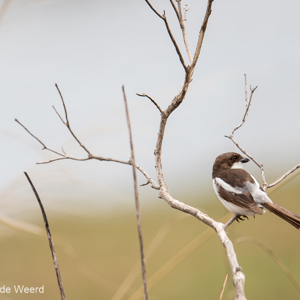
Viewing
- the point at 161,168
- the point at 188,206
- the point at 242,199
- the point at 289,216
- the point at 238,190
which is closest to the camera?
the point at 188,206

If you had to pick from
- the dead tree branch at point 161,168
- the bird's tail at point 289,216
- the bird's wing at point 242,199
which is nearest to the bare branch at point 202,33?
the dead tree branch at point 161,168

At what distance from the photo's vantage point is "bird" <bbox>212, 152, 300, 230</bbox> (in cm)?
255

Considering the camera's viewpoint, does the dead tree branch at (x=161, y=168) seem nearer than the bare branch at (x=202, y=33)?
Yes

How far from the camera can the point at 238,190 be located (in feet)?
9.00

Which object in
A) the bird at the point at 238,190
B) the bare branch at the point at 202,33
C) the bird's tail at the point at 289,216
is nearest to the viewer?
the bare branch at the point at 202,33

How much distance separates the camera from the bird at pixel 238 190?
2.55 metres

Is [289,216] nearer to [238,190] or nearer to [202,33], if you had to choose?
[238,190]

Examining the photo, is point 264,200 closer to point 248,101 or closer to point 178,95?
point 248,101

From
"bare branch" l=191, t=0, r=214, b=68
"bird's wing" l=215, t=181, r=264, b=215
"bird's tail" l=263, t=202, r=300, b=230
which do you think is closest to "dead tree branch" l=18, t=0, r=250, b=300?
"bare branch" l=191, t=0, r=214, b=68

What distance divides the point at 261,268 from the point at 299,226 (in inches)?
189

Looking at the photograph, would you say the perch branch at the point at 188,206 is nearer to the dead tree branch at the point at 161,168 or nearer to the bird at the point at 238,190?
the dead tree branch at the point at 161,168

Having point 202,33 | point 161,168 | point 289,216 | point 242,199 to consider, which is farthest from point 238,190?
point 202,33

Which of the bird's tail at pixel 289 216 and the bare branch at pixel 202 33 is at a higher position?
the bare branch at pixel 202 33

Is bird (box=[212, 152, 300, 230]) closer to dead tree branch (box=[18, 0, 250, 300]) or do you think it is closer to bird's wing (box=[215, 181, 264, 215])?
bird's wing (box=[215, 181, 264, 215])
